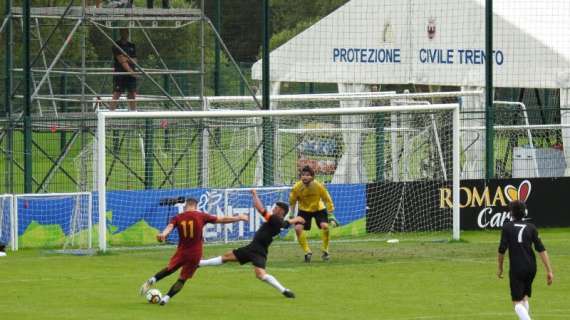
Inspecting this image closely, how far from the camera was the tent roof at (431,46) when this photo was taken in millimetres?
33344

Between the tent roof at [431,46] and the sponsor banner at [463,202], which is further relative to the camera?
the tent roof at [431,46]

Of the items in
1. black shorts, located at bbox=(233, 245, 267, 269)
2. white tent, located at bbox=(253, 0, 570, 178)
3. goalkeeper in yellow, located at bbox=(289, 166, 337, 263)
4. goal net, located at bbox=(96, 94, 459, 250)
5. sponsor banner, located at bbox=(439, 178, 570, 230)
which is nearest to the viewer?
black shorts, located at bbox=(233, 245, 267, 269)

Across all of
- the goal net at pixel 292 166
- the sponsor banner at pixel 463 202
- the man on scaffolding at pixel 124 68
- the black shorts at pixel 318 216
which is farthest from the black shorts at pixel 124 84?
the black shorts at pixel 318 216

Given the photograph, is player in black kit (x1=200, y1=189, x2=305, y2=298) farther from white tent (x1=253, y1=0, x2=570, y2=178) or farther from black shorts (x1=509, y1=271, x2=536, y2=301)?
white tent (x1=253, y1=0, x2=570, y2=178)

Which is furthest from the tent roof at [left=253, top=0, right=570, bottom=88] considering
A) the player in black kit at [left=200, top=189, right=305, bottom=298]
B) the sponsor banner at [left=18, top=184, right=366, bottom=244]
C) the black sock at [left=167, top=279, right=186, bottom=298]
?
the black sock at [left=167, top=279, right=186, bottom=298]

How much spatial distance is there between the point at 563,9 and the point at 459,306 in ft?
55.1

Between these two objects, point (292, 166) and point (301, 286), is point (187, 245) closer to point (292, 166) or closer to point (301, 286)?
point (301, 286)

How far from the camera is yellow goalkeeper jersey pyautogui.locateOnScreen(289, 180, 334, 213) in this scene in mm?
25141

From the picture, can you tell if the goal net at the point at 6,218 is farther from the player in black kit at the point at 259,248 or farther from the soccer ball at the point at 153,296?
the soccer ball at the point at 153,296

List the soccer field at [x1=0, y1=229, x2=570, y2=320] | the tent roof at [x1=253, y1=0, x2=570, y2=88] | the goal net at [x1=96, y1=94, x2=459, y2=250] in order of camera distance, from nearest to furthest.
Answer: the soccer field at [x1=0, y1=229, x2=570, y2=320]
the goal net at [x1=96, y1=94, x2=459, y2=250]
the tent roof at [x1=253, y1=0, x2=570, y2=88]

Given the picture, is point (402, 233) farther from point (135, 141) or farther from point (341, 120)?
point (135, 141)

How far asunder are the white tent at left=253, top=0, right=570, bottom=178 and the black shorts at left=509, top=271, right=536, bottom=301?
14.9 metres

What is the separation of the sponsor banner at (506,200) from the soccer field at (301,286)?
2.48m

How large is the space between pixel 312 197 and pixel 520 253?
8.74 metres
